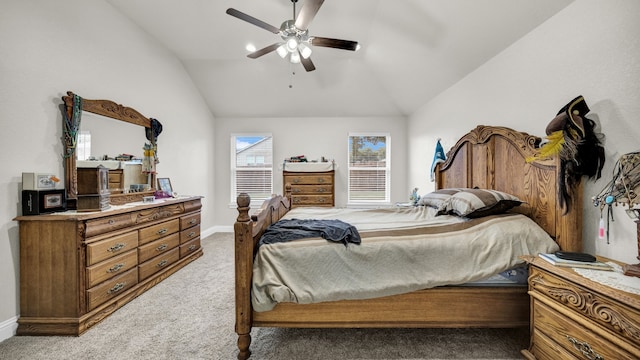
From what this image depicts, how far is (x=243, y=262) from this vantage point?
1.54 meters

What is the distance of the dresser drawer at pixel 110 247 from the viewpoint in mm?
2008

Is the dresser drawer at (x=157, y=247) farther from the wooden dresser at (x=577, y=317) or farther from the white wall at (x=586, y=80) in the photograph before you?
the white wall at (x=586, y=80)

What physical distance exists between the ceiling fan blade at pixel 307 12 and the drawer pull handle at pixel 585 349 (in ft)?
8.64

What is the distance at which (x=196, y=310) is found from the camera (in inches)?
87.0

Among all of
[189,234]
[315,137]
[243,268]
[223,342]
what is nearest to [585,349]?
[243,268]

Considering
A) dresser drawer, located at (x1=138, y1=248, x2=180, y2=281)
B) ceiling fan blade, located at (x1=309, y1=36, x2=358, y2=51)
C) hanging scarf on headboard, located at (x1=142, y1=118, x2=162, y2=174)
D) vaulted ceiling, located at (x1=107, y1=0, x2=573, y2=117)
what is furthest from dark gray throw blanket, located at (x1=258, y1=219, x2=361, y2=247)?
hanging scarf on headboard, located at (x1=142, y1=118, x2=162, y2=174)

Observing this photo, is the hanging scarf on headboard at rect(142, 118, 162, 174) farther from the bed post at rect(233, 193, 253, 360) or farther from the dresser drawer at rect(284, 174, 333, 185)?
the bed post at rect(233, 193, 253, 360)

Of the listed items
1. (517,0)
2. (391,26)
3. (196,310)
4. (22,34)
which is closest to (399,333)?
(196,310)

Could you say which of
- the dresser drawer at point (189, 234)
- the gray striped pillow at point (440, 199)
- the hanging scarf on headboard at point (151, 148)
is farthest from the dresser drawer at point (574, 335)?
the hanging scarf on headboard at point (151, 148)

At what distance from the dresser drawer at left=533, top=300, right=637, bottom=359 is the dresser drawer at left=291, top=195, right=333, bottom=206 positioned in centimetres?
349

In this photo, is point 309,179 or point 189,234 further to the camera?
point 309,179

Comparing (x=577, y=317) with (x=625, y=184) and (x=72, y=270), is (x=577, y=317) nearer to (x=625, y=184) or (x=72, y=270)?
(x=625, y=184)

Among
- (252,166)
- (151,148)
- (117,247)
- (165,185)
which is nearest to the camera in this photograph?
(117,247)

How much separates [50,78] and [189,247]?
7.50ft
